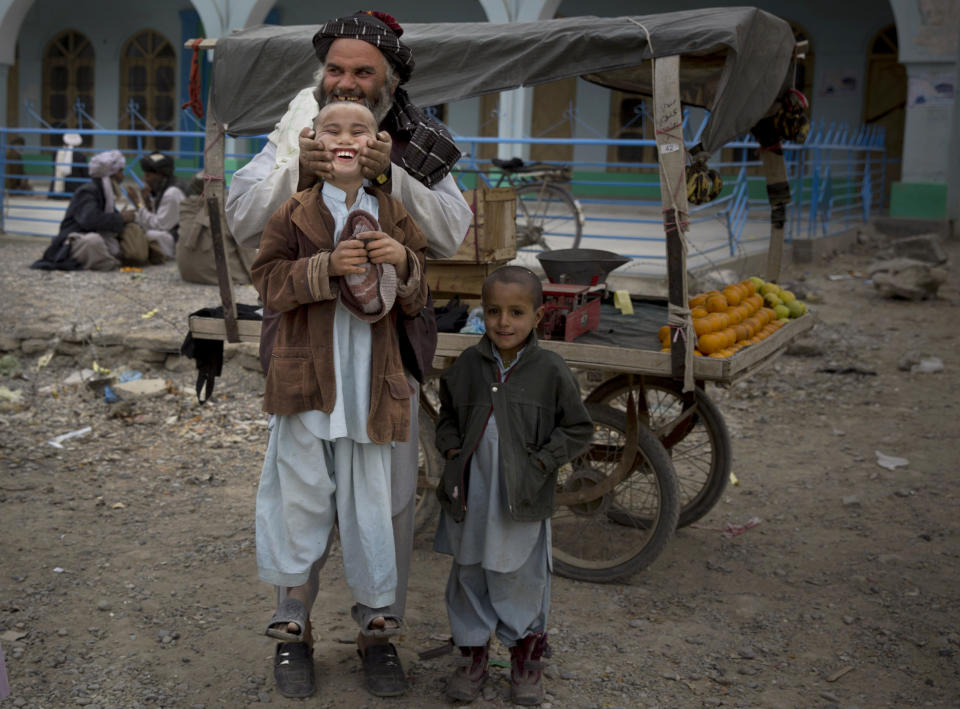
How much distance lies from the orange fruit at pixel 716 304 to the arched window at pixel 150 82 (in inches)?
615

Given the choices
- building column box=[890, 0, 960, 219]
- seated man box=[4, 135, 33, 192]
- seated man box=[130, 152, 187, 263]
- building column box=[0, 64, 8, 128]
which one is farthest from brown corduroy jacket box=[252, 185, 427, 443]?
seated man box=[4, 135, 33, 192]

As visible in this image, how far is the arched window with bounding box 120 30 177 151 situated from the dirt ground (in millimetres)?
12081

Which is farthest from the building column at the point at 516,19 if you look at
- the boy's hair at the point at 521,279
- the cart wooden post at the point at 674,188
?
the boy's hair at the point at 521,279

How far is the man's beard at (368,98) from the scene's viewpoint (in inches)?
103

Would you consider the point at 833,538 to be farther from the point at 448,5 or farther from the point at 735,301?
the point at 448,5

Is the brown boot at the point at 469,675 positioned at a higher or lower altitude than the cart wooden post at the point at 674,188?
lower

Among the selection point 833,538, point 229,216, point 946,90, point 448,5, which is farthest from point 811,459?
point 448,5

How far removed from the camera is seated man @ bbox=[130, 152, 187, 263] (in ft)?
32.3

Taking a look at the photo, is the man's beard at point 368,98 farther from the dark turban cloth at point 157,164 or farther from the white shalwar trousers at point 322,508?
the dark turban cloth at point 157,164

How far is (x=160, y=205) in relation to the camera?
33.3ft

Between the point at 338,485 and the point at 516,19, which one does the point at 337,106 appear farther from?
the point at 516,19

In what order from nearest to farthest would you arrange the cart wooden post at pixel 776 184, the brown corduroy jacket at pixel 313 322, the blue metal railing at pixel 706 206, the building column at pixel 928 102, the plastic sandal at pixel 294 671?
the brown corduroy jacket at pixel 313 322 → the plastic sandal at pixel 294 671 → the cart wooden post at pixel 776 184 → the blue metal railing at pixel 706 206 → the building column at pixel 928 102

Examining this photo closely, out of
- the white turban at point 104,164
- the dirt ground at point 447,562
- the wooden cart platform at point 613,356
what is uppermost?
the white turban at point 104,164

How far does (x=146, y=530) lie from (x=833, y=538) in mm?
2937
